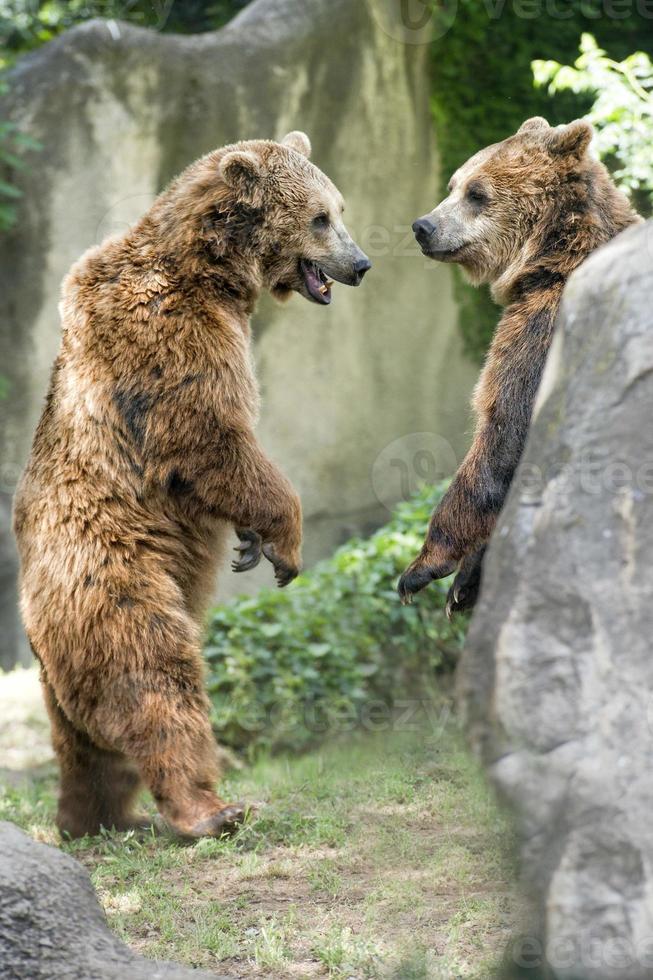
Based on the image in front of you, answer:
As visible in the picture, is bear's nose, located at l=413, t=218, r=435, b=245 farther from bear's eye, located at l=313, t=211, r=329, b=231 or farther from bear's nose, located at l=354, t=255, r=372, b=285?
bear's eye, located at l=313, t=211, r=329, b=231

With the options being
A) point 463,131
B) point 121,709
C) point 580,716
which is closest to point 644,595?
point 580,716

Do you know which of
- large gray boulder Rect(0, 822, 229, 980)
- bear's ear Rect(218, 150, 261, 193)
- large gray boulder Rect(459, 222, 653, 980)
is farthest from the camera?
bear's ear Rect(218, 150, 261, 193)

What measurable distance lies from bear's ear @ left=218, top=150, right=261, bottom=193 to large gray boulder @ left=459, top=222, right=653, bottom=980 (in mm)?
2347

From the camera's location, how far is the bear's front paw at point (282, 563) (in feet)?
15.8

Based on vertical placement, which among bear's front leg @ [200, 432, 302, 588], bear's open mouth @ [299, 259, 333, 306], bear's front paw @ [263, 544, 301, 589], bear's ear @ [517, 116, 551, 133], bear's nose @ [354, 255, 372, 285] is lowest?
bear's front paw @ [263, 544, 301, 589]

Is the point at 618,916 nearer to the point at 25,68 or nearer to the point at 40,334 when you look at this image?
the point at 40,334

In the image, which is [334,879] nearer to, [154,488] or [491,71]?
[154,488]

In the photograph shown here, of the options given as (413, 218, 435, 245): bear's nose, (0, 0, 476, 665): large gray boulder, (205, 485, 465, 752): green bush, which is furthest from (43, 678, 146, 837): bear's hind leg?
(0, 0, 476, 665): large gray boulder

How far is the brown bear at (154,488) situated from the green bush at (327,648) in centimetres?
239

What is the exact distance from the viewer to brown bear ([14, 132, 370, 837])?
462 cm

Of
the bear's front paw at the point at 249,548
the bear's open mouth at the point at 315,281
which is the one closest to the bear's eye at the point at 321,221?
the bear's open mouth at the point at 315,281

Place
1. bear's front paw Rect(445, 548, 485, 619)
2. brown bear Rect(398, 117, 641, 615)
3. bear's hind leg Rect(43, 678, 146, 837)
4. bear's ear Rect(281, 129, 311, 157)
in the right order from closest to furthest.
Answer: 1. brown bear Rect(398, 117, 641, 615)
2. bear's front paw Rect(445, 548, 485, 619)
3. bear's hind leg Rect(43, 678, 146, 837)
4. bear's ear Rect(281, 129, 311, 157)

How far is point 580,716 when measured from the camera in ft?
8.85

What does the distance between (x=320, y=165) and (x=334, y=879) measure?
21.8 feet
